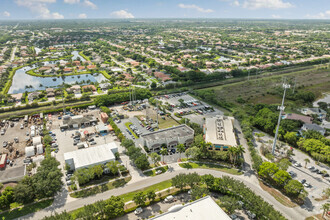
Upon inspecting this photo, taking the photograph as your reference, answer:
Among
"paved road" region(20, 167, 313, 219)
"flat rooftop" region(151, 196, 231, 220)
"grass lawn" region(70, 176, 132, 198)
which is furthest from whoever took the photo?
"grass lawn" region(70, 176, 132, 198)

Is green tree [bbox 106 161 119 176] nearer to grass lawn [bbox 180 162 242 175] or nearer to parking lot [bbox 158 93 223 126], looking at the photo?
grass lawn [bbox 180 162 242 175]

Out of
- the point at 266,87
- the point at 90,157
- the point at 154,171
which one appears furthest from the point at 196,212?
the point at 266,87

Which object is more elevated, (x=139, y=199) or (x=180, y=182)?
(x=180, y=182)

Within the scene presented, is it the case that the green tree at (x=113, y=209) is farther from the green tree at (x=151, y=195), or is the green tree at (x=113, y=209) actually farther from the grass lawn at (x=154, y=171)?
the grass lawn at (x=154, y=171)

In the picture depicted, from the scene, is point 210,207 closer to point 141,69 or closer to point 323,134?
point 323,134

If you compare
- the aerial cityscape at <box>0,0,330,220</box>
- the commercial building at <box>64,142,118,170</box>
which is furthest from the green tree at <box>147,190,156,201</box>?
the commercial building at <box>64,142,118,170</box>

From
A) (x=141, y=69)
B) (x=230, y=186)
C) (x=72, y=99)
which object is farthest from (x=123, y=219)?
(x=141, y=69)

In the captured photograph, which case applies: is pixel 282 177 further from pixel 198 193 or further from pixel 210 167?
pixel 198 193
